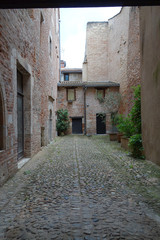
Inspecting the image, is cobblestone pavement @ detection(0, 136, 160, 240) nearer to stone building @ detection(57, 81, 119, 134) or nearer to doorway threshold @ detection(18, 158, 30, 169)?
doorway threshold @ detection(18, 158, 30, 169)

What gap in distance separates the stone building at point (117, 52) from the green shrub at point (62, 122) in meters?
4.93

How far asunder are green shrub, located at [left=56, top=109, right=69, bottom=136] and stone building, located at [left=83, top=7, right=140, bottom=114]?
4926 millimetres

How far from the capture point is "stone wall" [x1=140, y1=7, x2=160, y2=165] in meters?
4.86

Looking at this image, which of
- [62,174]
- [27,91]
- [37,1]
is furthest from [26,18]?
[62,174]

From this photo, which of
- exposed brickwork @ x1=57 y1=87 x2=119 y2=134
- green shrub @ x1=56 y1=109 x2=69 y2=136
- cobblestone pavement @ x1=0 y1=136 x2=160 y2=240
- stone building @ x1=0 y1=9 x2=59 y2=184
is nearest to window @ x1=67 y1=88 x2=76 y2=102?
exposed brickwork @ x1=57 y1=87 x2=119 y2=134

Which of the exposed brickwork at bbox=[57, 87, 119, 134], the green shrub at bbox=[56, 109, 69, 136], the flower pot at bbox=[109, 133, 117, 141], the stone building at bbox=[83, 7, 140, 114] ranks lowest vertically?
the flower pot at bbox=[109, 133, 117, 141]

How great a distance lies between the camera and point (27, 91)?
6.08 m

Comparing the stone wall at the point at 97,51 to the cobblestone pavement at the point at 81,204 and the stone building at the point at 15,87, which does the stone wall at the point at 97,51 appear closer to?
the stone building at the point at 15,87

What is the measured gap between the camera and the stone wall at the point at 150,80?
4855 mm

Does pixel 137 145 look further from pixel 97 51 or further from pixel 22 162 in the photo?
pixel 97 51

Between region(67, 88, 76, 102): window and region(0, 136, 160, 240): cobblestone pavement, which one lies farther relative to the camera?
region(67, 88, 76, 102): window

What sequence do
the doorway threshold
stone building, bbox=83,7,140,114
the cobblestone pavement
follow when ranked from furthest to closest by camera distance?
stone building, bbox=83,7,140,114, the doorway threshold, the cobblestone pavement

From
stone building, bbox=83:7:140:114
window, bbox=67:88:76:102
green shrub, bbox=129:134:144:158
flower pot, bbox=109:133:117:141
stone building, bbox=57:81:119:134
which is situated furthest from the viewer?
window, bbox=67:88:76:102

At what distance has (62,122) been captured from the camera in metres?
16.6
